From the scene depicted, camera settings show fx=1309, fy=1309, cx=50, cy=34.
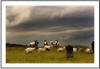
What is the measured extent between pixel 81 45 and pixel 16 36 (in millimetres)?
2287

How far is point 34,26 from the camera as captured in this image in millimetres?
45562

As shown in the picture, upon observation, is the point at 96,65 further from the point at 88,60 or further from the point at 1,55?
the point at 1,55

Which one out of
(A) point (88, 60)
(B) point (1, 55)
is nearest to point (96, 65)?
(A) point (88, 60)

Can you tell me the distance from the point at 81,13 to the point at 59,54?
63.8 inches

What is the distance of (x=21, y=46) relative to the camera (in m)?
45.6

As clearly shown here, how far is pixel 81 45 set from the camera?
4562 centimetres

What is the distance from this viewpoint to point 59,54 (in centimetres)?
4559

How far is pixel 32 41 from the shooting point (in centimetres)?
4553

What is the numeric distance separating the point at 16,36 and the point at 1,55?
0.85 metres

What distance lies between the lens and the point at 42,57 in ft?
150

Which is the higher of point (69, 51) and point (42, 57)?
point (69, 51)

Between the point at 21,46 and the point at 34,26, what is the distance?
832mm

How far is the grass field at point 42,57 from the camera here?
45500 mm

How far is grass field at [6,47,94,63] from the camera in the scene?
45.5 m
